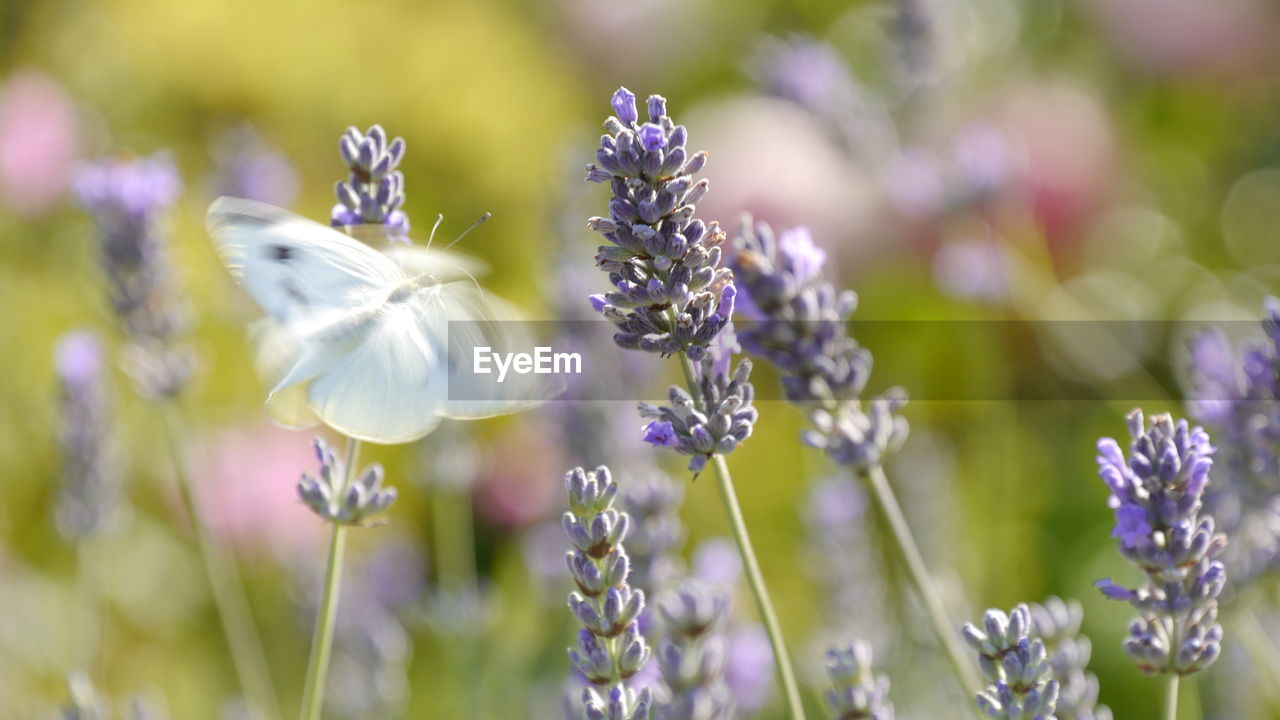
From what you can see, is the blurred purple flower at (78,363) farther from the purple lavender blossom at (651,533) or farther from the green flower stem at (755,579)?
the green flower stem at (755,579)

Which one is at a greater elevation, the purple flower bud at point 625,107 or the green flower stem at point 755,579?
the purple flower bud at point 625,107

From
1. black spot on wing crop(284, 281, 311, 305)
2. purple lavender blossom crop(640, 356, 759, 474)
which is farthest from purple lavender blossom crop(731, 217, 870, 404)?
black spot on wing crop(284, 281, 311, 305)

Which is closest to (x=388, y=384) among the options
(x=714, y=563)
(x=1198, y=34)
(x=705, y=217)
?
(x=714, y=563)

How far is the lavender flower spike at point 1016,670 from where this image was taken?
86cm

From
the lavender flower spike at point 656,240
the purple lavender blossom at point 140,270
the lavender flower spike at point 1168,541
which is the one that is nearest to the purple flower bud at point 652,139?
the lavender flower spike at point 656,240

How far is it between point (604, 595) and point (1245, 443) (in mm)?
732

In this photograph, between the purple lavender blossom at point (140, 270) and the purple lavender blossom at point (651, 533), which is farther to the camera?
the purple lavender blossom at point (140, 270)

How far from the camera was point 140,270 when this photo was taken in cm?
151

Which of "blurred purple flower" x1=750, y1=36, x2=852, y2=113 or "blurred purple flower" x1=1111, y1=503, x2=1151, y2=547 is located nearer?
"blurred purple flower" x1=1111, y1=503, x2=1151, y2=547

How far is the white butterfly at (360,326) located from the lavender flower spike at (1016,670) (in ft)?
1.42

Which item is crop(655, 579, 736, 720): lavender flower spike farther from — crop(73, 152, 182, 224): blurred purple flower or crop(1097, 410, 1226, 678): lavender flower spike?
crop(73, 152, 182, 224): blurred purple flower

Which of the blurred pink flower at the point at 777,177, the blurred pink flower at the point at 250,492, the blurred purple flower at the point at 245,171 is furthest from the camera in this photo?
the blurred pink flower at the point at 777,177

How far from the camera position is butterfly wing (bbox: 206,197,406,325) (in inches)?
44.0

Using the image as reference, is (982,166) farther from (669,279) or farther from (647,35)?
(647,35)
